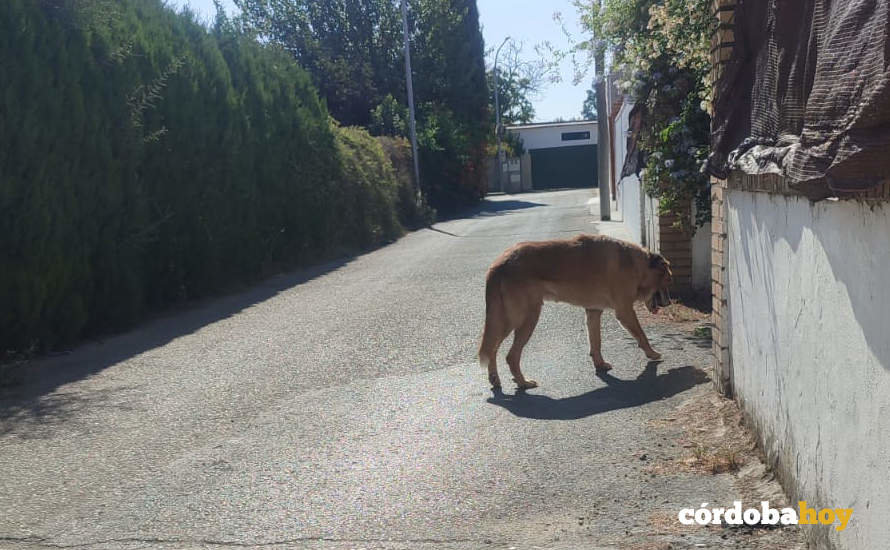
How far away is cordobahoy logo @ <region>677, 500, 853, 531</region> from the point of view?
12.6 ft

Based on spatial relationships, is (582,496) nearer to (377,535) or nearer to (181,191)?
(377,535)

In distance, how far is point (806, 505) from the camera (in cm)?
384

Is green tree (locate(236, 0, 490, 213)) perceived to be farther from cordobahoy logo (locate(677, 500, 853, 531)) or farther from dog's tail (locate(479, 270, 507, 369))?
cordobahoy logo (locate(677, 500, 853, 531))

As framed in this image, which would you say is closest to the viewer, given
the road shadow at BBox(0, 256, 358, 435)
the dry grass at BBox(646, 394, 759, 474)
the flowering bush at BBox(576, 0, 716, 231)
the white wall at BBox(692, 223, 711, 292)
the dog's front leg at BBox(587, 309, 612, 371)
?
the dry grass at BBox(646, 394, 759, 474)

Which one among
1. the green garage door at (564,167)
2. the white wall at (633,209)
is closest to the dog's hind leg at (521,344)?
the white wall at (633,209)

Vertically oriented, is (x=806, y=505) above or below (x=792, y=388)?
below

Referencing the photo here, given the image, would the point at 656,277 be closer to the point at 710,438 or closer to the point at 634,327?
the point at 634,327

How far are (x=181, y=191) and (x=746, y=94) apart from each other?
9144mm

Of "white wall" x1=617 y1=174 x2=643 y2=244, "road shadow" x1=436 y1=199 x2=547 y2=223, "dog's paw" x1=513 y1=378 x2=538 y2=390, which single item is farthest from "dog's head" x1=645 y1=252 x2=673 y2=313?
"road shadow" x1=436 y1=199 x2=547 y2=223

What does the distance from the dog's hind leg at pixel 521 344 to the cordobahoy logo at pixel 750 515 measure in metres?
2.67

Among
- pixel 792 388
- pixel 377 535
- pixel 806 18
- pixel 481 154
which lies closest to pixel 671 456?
pixel 792 388

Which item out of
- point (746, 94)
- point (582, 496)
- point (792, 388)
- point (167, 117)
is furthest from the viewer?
point (167, 117)

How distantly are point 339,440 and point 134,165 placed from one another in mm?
6508

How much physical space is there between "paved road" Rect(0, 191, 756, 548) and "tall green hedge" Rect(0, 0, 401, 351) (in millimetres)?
892
